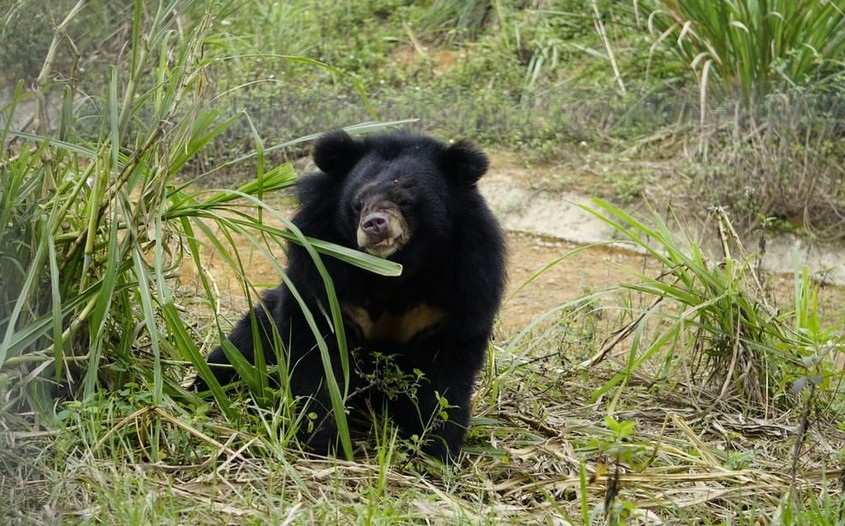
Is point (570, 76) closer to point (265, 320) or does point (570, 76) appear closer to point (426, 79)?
point (426, 79)

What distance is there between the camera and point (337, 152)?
418 centimetres

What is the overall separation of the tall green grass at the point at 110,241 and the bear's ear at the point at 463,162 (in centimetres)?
65

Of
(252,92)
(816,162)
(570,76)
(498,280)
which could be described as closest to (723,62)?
(816,162)

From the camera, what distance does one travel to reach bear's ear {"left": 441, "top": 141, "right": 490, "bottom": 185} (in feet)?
13.5

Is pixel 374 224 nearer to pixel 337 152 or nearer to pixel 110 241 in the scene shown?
pixel 337 152

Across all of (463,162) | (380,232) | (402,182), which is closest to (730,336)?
(463,162)

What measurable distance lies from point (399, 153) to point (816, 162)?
4.80m

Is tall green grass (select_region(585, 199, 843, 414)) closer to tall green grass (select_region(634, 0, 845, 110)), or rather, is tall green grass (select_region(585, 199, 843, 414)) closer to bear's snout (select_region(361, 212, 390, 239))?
bear's snout (select_region(361, 212, 390, 239))

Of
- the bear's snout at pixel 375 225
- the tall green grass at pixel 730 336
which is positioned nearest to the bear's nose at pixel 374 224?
the bear's snout at pixel 375 225

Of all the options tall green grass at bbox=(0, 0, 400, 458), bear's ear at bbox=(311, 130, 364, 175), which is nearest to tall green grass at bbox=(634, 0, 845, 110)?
bear's ear at bbox=(311, 130, 364, 175)

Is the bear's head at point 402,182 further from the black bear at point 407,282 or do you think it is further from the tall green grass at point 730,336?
the tall green grass at point 730,336

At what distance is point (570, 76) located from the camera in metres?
10.6

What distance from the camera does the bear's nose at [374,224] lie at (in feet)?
12.5

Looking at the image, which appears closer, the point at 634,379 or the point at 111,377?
the point at 111,377
